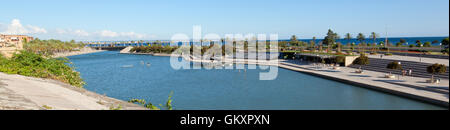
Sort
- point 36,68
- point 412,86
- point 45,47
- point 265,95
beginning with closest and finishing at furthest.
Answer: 1. point 412,86
2. point 36,68
3. point 265,95
4. point 45,47

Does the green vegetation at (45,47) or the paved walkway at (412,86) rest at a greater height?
the green vegetation at (45,47)

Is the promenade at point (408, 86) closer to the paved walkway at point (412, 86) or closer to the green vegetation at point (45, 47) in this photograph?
the paved walkway at point (412, 86)

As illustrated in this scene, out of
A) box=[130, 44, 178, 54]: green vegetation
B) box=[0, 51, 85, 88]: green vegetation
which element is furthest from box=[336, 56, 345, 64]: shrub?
box=[130, 44, 178, 54]: green vegetation

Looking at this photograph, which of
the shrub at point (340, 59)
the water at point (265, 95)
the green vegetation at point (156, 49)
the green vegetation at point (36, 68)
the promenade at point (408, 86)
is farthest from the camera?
the green vegetation at point (156, 49)

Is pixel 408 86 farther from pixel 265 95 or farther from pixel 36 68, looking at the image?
pixel 36 68

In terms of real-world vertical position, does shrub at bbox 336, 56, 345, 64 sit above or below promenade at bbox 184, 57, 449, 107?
above

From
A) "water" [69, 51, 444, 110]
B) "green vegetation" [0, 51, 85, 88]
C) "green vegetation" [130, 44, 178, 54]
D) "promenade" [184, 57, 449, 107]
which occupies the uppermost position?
"green vegetation" [130, 44, 178, 54]

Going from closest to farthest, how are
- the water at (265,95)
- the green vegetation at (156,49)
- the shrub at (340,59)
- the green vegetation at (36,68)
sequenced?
the water at (265,95) → the green vegetation at (36,68) → the shrub at (340,59) → the green vegetation at (156,49)

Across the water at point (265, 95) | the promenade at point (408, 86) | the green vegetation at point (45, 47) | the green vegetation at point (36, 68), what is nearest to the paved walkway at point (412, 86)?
the promenade at point (408, 86)

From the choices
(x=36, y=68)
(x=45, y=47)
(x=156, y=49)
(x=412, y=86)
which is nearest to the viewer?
(x=412, y=86)

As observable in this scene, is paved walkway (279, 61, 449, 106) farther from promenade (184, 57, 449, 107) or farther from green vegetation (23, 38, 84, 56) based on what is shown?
green vegetation (23, 38, 84, 56)

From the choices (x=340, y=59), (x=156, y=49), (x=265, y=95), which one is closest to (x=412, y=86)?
(x=265, y=95)
